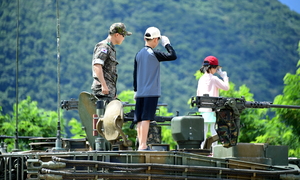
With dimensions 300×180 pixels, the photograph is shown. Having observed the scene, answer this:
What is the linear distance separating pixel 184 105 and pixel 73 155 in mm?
50508

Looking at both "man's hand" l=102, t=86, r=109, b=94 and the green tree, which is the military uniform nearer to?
"man's hand" l=102, t=86, r=109, b=94

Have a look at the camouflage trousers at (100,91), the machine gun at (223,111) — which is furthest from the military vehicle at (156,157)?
the camouflage trousers at (100,91)

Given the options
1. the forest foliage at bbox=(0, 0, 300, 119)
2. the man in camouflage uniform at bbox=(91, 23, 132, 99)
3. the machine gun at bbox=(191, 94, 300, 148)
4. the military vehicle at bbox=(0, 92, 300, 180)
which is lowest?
the military vehicle at bbox=(0, 92, 300, 180)

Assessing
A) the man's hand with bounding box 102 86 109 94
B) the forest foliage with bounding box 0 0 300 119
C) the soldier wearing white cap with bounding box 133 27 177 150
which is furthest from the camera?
the forest foliage with bounding box 0 0 300 119

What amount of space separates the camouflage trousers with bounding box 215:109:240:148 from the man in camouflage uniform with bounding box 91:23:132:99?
1.74 meters

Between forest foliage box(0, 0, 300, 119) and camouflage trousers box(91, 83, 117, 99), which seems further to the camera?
forest foliage box(0, 0, 300, 119)

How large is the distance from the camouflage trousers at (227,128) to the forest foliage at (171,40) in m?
46.9

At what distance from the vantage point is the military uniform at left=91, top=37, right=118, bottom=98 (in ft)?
35.3

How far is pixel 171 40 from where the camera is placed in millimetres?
71438

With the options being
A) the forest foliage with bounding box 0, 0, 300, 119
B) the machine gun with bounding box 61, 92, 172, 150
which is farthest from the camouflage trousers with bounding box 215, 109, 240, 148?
the forest foliage with bounding box 0, 0, 300, 119

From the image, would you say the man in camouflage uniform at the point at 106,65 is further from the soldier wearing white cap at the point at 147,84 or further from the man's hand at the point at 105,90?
the soldier wearing white cap at the point at 147,84

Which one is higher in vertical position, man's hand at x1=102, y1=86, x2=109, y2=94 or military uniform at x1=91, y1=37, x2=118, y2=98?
military uniform at x1=91, y1=37, x2=118, y2=98

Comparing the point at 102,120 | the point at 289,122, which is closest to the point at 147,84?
the point at 102,120

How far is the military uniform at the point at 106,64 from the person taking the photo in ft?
35.3
